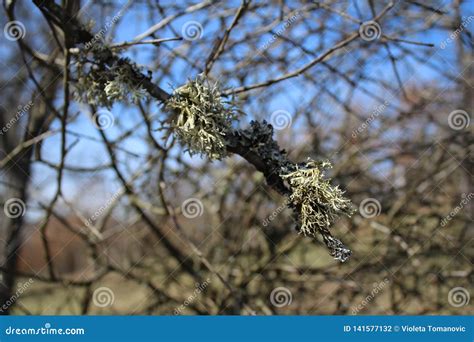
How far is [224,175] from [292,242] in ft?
1.93

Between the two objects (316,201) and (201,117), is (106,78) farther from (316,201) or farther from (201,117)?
(316,201)

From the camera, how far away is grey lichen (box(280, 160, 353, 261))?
40.1 inches

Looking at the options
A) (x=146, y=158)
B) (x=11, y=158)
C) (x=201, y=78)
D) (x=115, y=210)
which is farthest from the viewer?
(x=115, y=210)

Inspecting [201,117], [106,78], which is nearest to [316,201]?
[201,117]

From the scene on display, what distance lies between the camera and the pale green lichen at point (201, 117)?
108 centimetres

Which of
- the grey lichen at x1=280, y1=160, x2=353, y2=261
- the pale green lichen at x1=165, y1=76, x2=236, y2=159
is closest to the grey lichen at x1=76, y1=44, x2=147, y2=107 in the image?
the pale green lichen at x1=165, y1=76, x2=236, y2=159

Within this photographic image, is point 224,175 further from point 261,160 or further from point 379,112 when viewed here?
point 261,160

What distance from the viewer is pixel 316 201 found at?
3.41 ft

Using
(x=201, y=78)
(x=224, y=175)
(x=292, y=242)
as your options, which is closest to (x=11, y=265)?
(x=224, y=175)

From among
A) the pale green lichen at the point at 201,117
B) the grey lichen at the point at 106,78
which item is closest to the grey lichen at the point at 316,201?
the pale green lichen at the point at 201,117

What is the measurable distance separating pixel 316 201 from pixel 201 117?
33 centimetres

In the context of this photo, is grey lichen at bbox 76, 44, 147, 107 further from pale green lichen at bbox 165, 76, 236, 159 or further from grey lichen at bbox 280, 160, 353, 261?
grey lichen at bbox 280, 160, 353, 261

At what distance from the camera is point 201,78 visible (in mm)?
1128

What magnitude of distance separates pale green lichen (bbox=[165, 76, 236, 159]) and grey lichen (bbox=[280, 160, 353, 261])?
180 mm
